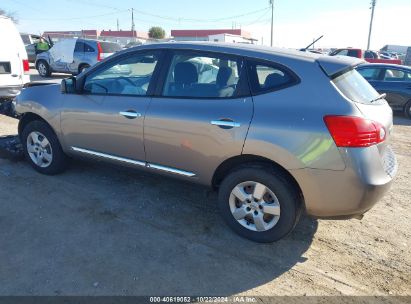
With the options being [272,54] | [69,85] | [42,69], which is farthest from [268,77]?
[42,69]

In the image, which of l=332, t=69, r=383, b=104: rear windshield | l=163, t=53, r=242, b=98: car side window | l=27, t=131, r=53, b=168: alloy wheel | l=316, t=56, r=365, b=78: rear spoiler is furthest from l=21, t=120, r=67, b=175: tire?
l=332, t=69, r=383, b=104: rear windshield

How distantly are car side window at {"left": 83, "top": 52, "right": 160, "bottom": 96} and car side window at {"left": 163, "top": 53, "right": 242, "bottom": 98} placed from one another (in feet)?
0.88

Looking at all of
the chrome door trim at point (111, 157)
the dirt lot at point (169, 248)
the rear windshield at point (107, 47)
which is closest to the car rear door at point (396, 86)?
the dirt lot at point (169, 248)

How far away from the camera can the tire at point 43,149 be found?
14.3 feet

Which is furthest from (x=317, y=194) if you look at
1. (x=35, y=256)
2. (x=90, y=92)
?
(x=90, y=92)

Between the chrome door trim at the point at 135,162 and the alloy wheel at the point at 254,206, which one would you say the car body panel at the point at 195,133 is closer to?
the chrome door trim at the point at 135,162

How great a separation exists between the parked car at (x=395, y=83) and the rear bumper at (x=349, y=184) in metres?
7.85

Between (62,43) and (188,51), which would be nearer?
(188,51)

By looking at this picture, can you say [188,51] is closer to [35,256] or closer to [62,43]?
[35,256]

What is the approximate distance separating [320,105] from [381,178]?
29.6 inches

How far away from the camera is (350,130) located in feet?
8.58

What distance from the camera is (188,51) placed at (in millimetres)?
3451

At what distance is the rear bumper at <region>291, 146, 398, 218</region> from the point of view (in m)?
2.65

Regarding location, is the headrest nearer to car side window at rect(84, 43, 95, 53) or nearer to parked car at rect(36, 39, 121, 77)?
parked car at rect(36, 39, 121, 77)
